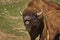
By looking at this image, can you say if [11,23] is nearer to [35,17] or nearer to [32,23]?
[35,17]

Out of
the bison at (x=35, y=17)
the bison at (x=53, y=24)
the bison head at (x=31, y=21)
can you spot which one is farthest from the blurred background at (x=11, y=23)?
the bison at (x=53, y=24)

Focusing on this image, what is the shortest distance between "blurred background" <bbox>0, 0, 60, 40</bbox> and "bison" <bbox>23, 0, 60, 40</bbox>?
5.44ft

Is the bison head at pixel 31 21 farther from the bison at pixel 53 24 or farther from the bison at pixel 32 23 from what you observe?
the bison at pixel 53 24

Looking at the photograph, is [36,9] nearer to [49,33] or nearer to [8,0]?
[49,33]

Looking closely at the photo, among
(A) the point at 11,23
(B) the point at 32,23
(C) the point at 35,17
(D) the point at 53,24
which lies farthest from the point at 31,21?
(A) the point at 11,23

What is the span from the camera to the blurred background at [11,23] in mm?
14109

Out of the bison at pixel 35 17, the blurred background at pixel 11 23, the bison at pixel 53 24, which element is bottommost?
the blurred background at pixel 11 23

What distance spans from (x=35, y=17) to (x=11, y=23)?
13.3 feet

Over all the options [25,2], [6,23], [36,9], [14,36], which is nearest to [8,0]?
[25,2]

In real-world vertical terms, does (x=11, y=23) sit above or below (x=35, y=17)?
below

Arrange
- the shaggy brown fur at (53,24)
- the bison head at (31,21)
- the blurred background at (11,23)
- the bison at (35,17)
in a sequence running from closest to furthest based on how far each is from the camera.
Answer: the shaggy brown fur at (53,24)
the bison head at (31,21)
the bison at (35,17)
the blurred background at (11,23)

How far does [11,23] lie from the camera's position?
15.9m

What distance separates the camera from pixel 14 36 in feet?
46.3

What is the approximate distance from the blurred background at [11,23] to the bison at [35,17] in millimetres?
1659
